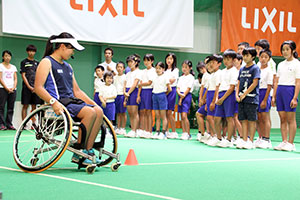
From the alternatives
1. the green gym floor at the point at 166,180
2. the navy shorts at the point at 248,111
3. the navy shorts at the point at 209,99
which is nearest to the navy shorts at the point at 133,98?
the navy shorts at the point at 209,99

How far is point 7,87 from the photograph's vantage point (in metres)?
8.73

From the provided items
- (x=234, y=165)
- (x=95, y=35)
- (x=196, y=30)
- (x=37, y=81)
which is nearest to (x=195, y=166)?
(x=234, y=165)

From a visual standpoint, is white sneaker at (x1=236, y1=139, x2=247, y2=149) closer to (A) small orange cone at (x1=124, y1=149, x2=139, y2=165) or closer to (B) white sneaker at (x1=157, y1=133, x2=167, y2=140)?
(B) white sneaker at (x1=157, y1=133, x2=167, y2=140)

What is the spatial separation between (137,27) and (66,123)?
7209 millimetres

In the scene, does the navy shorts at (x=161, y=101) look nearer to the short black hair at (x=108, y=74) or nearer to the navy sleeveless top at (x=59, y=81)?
the short black hair at (x=108, y=74)

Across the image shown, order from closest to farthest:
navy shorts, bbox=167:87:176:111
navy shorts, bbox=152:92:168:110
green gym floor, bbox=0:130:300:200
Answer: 1. green gym floor, bbox=0:130:300:200
2. navy shorts, bbox=152:92:168:110
3. navy shorts, bbox=167:87:176:111

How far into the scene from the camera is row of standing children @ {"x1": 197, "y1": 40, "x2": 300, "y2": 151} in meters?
5.54

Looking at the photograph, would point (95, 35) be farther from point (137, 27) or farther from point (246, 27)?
point (246, 27)

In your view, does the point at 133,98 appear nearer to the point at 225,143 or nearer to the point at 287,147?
the point at 225,143

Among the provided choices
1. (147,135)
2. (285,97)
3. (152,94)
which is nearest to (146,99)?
(152,94)

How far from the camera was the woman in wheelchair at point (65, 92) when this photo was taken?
11.1 ft

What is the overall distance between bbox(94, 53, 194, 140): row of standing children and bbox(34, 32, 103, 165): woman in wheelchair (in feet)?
11.7

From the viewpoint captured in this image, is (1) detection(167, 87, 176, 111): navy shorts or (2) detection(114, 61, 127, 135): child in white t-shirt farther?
(2) detection(114, 61, 127, 135): child in white t-shirt

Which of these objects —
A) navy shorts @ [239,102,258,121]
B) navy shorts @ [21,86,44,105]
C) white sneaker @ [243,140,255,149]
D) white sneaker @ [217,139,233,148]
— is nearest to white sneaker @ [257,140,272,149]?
white sneaker @ [243,140,255,149]
